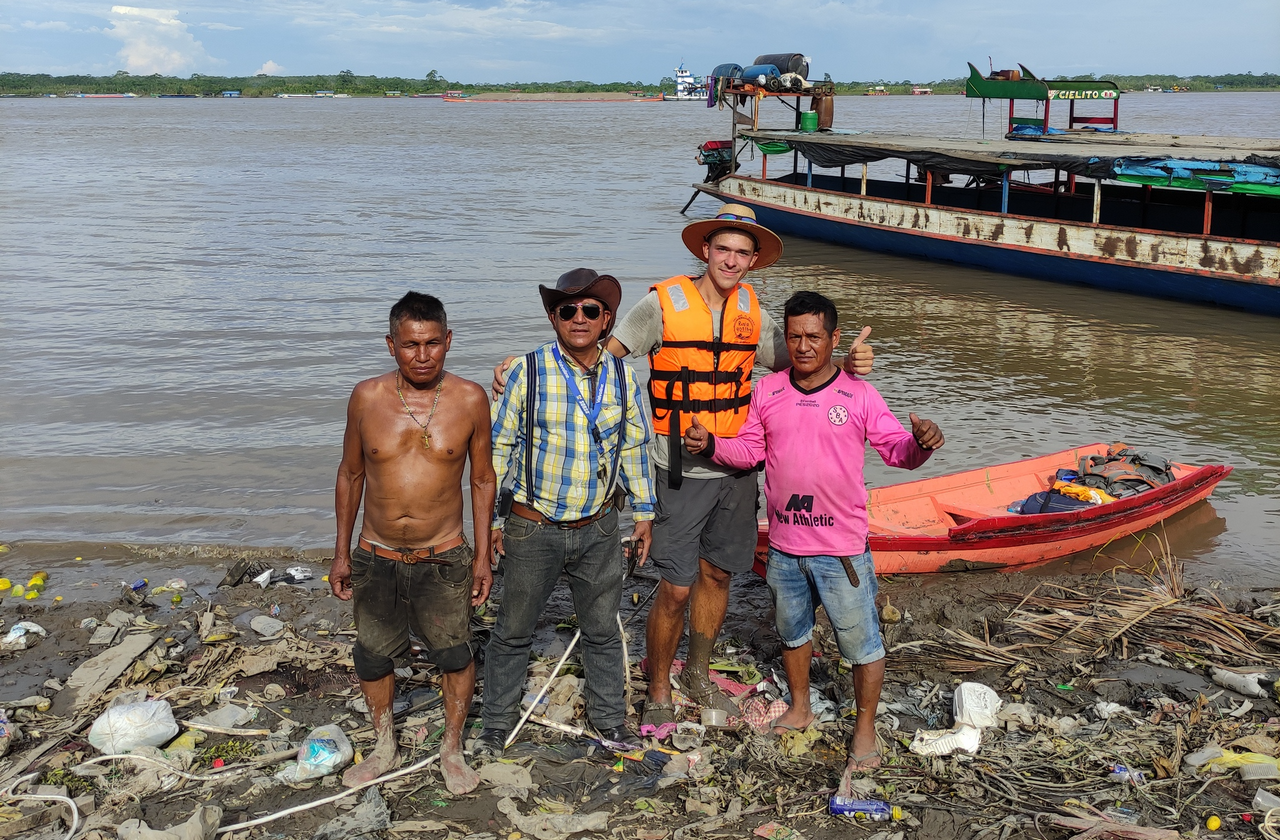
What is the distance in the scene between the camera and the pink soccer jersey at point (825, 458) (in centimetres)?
372

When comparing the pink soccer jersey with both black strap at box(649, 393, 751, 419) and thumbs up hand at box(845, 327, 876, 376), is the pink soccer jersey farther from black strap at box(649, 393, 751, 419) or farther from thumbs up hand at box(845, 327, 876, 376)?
black strap at box(649, 393, 751, 419)

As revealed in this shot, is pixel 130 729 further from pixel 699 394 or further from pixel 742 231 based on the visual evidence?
pixel 742 231

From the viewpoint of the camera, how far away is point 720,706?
4.41 metres

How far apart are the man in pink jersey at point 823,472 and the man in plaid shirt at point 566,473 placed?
32cm

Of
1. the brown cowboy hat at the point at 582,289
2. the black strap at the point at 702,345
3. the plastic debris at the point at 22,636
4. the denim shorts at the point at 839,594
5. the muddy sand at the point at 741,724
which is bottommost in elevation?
the plastic debris at the point at 22,636

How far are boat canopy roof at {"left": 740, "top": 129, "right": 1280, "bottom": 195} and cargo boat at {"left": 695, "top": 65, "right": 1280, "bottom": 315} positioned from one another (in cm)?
2

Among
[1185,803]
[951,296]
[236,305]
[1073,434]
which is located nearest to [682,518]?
[1185,803]

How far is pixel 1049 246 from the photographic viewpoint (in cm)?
1712

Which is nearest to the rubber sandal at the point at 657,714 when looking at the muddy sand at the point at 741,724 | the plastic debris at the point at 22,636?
the muddy sand at the point at 741,724

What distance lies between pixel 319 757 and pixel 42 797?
96 centimetres

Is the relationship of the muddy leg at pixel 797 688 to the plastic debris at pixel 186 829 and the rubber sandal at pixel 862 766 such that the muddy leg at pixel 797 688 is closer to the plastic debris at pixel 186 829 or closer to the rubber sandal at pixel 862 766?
the rubber sandal at pixel 862 766

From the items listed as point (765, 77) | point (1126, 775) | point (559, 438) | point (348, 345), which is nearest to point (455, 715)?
point (559, 438)

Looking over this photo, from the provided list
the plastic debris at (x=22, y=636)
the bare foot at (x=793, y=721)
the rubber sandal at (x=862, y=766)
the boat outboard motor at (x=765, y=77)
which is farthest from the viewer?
the boat outboard motor at (x=765, y=77)

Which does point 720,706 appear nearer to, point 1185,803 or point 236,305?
point 1185,803
